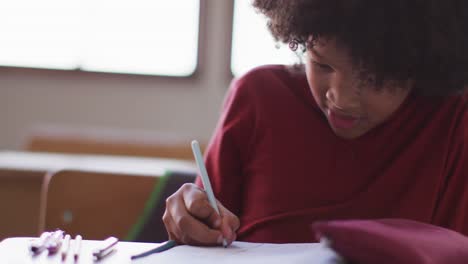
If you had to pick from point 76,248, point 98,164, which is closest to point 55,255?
point 76,248

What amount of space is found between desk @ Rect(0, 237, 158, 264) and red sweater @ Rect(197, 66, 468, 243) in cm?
25

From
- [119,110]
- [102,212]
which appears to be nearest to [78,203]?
[102,212]

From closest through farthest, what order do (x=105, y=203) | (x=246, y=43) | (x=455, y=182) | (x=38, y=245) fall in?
(x=38, y=245)
(x=455, y=182)
(x=105, y=203)
(x=246, y=43)

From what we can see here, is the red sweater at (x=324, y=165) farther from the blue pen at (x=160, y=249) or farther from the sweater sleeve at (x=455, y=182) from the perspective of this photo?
the blue pen at (x=160, y=249)

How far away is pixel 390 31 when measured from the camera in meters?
0.71

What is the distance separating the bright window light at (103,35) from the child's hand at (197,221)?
242cm

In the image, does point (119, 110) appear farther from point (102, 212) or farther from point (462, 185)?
point (462, 185)

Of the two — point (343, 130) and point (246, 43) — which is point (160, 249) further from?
point (246, 43)

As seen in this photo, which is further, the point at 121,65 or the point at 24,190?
the point at 121,65

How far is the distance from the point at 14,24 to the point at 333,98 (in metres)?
2.69

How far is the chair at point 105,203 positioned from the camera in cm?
109

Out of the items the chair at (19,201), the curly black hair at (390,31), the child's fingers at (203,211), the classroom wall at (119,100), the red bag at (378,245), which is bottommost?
the chair at (19,201)

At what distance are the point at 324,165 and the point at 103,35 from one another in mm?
2396

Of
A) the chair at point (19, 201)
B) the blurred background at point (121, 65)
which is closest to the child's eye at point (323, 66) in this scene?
the chair at point (19, 201)
